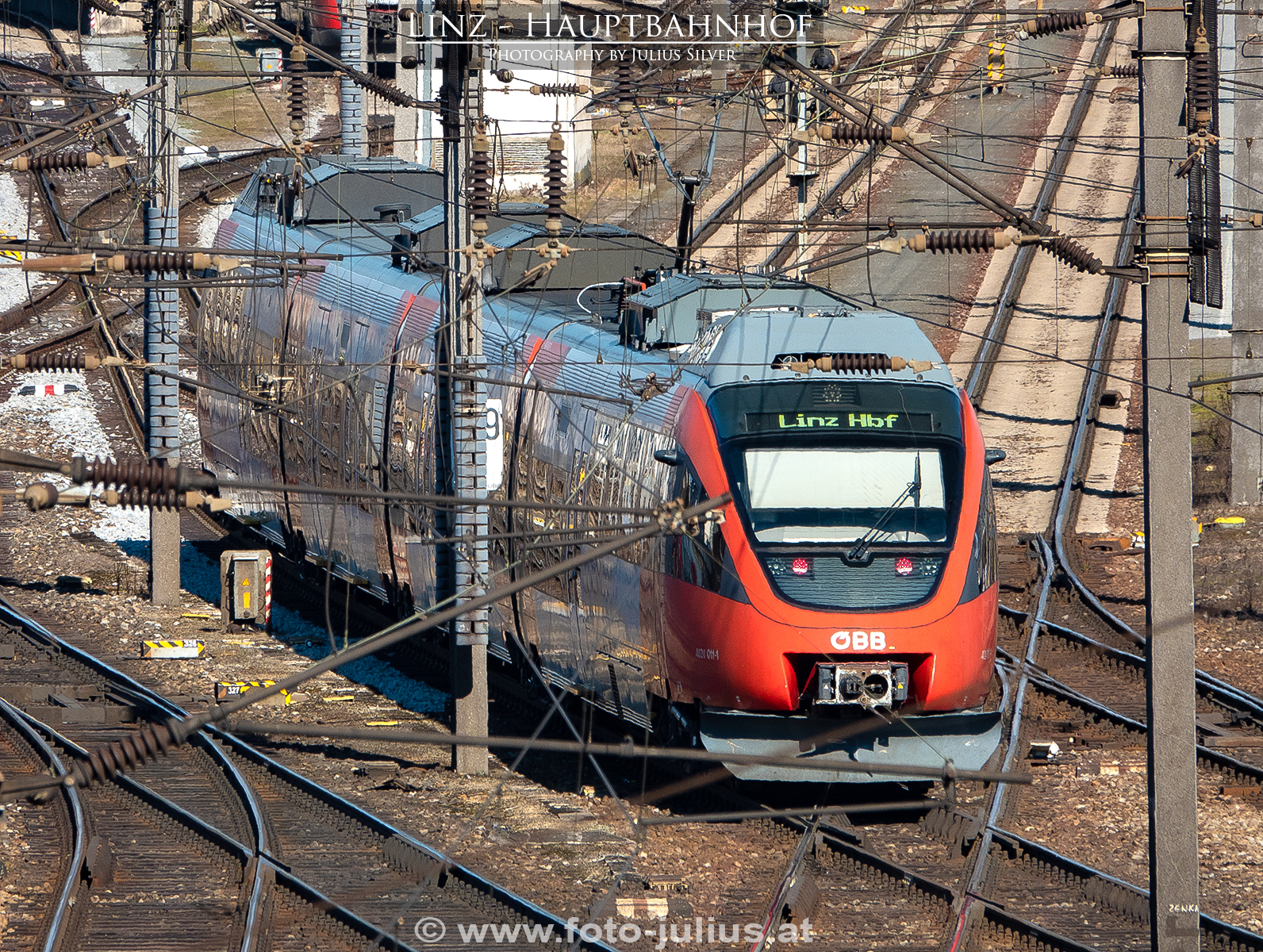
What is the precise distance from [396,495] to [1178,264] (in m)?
4.76

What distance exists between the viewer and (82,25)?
60219 mm

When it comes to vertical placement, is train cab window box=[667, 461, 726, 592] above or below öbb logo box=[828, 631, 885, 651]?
above

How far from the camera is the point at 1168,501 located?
11586 millimetres

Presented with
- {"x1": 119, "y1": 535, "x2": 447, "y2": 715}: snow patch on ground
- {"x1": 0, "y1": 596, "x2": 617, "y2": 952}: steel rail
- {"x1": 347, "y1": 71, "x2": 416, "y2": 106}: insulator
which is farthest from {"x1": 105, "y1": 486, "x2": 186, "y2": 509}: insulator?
{"x1": 347, "y1": 71, "x2": 416, "y2": 106}: insulator

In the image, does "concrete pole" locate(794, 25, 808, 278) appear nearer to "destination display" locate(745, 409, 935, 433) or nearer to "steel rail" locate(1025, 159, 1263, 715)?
"steel rail" locate(1025, 159, 1263, 715)

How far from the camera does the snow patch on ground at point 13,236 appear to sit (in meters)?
39.1

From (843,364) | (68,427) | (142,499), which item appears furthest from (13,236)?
(142,499)

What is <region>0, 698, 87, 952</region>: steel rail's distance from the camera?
13.7 metres

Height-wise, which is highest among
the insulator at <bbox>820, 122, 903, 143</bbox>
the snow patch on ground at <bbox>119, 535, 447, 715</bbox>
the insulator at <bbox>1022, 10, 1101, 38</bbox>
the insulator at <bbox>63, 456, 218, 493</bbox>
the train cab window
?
the insulator at <bbox>1022, 10, 1101, 38</bbox>

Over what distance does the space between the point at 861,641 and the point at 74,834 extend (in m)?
6.69

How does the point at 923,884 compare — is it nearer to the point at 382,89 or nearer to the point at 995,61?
the point at 382,89

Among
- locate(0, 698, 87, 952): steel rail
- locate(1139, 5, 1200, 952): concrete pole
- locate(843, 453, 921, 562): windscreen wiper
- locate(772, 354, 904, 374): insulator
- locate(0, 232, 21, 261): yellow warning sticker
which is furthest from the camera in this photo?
locate(0, 232, 21, 261): yellow warning sticker

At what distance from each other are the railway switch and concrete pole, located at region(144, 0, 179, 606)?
1089mm

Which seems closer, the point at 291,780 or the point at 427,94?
the point at 291,780
